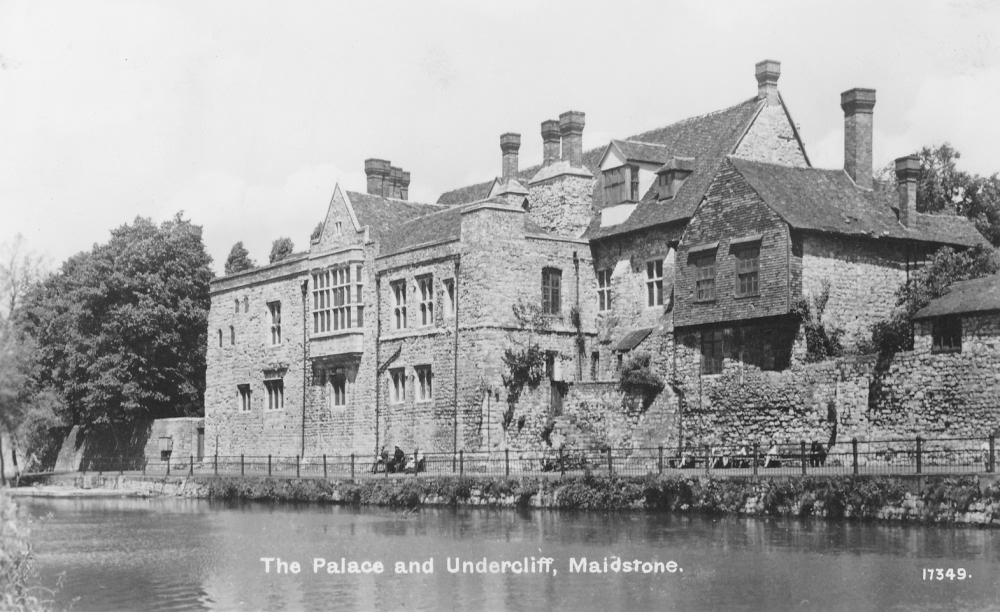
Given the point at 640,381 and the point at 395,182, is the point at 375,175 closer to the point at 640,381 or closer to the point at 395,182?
the point at 395,182

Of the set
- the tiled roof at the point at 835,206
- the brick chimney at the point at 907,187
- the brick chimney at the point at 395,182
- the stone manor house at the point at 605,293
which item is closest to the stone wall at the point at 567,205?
the stone manor house at the point at 605,293

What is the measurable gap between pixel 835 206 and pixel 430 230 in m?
15.9

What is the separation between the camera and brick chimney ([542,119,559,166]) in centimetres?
5374

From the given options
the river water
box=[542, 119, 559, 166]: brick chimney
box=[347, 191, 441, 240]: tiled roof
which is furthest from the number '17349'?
box=[347, 191, 441, 240]: tiled roof

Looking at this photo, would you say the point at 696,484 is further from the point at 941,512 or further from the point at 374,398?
the point at 374,398

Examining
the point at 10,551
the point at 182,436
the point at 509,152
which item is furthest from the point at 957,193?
the point at 10,551

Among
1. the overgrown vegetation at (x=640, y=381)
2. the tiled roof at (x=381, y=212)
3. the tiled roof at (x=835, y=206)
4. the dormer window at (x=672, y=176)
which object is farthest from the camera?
the tiled roof at (x=381, y=212)

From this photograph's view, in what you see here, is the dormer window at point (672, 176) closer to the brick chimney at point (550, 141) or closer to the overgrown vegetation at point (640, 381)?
the brick chimney at point (550, 141)

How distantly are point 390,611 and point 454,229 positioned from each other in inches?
1239

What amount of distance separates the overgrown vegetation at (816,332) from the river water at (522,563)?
10436 mm

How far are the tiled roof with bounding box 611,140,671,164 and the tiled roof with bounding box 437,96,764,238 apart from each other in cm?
20

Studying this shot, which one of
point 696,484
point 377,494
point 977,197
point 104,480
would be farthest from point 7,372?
point 977,197

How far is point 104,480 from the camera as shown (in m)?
56.1

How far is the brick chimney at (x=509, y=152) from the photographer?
189 feet
